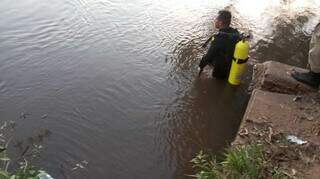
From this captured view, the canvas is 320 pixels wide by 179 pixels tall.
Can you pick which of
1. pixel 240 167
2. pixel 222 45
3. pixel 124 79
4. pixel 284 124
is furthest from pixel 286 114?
pixel 124 79

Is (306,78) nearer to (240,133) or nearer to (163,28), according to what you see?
(240,133)

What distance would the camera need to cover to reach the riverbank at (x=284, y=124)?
482 centimetres

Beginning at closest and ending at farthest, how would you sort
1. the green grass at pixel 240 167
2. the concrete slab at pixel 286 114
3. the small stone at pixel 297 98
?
the green grass at pixel 240 167 → the concrete slab at pixel 286 114 → the small stone at pixel 297 98

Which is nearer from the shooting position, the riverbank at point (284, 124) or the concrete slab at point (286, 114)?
the riverbank at point (284, 124)

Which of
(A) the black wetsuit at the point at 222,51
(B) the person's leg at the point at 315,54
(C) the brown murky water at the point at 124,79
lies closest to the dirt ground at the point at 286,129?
(B) the person's leg at the point at 315,54

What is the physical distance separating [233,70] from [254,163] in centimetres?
301

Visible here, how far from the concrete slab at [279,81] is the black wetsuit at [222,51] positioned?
23.4 inches

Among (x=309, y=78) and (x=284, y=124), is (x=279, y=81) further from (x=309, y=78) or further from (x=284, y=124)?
(x=284, y=124)

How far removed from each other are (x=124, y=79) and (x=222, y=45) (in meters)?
1.53

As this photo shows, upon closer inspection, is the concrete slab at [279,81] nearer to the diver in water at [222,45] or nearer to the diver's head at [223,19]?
the diver in water at [222,45]

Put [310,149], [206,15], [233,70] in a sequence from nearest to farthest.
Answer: [310,149]
[233,70]
[206,15]

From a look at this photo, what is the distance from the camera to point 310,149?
5.06 metres

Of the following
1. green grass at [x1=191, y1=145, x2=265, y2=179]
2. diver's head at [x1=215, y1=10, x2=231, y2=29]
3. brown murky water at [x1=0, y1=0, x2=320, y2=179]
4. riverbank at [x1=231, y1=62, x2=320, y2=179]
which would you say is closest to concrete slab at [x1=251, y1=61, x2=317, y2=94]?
riverbank at [x1=231, y1=62, x2=320, y2=179]

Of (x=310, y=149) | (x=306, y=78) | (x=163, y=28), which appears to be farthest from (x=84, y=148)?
(x=163, y=28)
